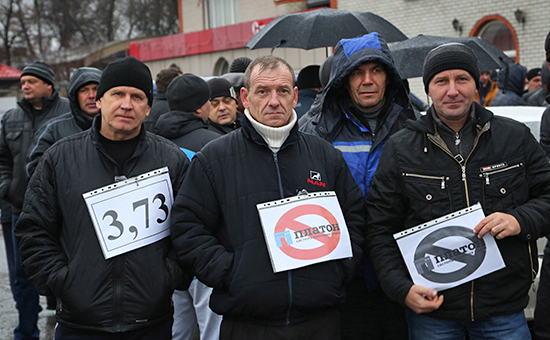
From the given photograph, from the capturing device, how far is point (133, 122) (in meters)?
2.85

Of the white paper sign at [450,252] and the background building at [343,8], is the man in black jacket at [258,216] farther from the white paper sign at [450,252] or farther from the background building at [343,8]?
the background building at [343,8]

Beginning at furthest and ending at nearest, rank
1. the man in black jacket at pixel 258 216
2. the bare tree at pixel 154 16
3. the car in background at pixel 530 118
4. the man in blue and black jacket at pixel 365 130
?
1. the bare tree at pixel 154 16
2. the car in background at pixel 530 118
3. the man in blue and black jacket at pixel 365 130
4. the man in black jacket at pixel 258 216

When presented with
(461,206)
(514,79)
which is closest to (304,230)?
(461,206)

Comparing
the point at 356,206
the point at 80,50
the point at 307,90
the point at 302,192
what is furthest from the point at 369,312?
the point at 80,50

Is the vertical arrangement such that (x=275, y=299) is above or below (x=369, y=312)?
above

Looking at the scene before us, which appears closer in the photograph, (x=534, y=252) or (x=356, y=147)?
(x=534, y=252)

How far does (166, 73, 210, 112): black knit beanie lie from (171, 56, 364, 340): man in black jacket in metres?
1.52

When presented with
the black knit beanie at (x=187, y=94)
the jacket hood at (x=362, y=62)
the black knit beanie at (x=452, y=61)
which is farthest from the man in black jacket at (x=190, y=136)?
the black knit beanie at (x=452, y=61)

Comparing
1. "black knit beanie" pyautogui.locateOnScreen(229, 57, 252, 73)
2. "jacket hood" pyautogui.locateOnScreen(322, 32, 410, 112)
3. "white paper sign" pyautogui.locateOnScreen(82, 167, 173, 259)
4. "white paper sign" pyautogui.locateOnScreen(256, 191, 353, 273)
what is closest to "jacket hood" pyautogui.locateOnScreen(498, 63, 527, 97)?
"black knit beanie" pyautogui.locateOnScreen(229, 57, 252, 73)

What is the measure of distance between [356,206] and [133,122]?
120 cm

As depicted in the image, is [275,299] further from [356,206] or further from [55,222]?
[55,222]

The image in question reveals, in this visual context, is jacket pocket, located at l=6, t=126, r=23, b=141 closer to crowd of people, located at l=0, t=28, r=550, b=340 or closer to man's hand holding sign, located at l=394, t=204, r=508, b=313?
crowd of people, located at l=0, t=28, r=550, b=340

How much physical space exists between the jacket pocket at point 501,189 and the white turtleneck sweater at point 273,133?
977 millimetres

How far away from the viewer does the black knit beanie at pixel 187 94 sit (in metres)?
4.34
